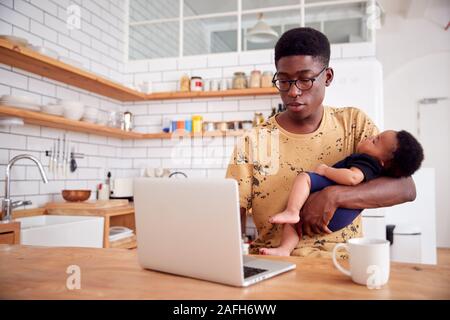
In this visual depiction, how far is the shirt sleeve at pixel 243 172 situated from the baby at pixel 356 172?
195 mm

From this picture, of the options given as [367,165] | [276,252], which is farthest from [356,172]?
[276,252]

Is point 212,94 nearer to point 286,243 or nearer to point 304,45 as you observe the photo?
point 304,45

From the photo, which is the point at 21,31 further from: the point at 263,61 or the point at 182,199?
the point at 182,199

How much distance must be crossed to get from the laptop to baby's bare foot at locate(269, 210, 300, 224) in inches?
10.1

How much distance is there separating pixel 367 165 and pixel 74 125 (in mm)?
2243

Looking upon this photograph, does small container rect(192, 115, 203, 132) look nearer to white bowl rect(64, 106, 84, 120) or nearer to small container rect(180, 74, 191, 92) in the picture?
small container rect(180, 74, 191, 92)

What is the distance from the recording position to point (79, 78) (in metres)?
3.04

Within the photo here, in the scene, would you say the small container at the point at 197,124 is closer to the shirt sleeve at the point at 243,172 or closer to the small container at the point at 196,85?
the small container at the point at 196,85

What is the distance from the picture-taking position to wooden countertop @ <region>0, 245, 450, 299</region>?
0.82 m
